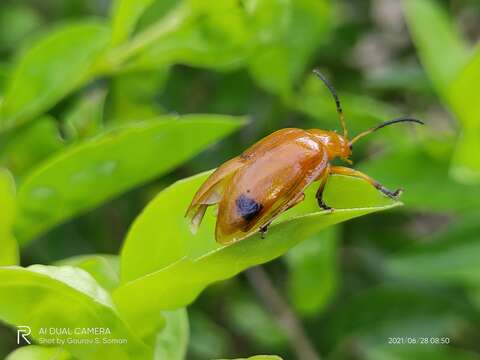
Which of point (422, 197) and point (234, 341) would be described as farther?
point (234, 341)

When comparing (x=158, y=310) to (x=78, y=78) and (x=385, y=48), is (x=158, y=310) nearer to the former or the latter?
(x=78, y=78)

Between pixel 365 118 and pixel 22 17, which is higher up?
pixel 22 17

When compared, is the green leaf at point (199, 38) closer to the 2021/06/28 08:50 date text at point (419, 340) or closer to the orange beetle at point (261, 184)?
the orange beetle at point (261, 184)

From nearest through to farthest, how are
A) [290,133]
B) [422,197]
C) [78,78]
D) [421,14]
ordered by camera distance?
[290,133] → [78,78] → [422,197] → [421,14]

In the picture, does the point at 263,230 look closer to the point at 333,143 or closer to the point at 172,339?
the point at 172,339

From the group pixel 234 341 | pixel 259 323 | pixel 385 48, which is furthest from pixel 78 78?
pixel 385 48

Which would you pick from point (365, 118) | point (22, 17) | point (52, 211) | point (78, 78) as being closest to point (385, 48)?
Answer: point (365, 118)

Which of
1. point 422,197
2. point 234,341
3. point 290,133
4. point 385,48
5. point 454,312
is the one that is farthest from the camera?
point 385,48

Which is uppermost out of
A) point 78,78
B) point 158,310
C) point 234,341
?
point 78,78
